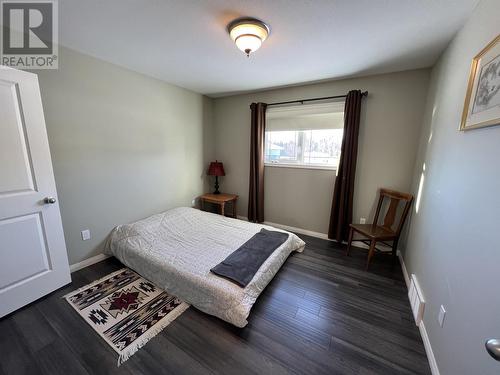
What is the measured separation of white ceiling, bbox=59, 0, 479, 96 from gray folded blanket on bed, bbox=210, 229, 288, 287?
→ 206 cm

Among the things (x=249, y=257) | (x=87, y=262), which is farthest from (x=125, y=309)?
(x=249, y=257)

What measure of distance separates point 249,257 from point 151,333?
993mm

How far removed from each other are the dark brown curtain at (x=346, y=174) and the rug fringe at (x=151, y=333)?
225 centimetres

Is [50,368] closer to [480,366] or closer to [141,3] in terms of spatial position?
[480,366]

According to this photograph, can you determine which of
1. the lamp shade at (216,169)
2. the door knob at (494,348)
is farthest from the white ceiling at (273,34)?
the door knob at (494,348)

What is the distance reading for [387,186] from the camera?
2682mm

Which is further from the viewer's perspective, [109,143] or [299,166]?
[299,166]

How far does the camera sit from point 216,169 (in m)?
3.81

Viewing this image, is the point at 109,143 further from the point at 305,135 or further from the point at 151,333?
the point at 305,135

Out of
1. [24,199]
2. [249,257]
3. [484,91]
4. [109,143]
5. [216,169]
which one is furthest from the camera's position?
[216,169]

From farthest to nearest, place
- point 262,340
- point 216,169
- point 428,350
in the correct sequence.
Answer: point 216,169 → point 262,340 → point 428,350

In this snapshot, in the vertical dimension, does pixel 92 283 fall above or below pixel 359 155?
below

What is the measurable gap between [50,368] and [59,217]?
124 cm

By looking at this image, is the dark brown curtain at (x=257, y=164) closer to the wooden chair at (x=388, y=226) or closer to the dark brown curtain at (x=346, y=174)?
the dark brown curtain at (x=346, y=174)
